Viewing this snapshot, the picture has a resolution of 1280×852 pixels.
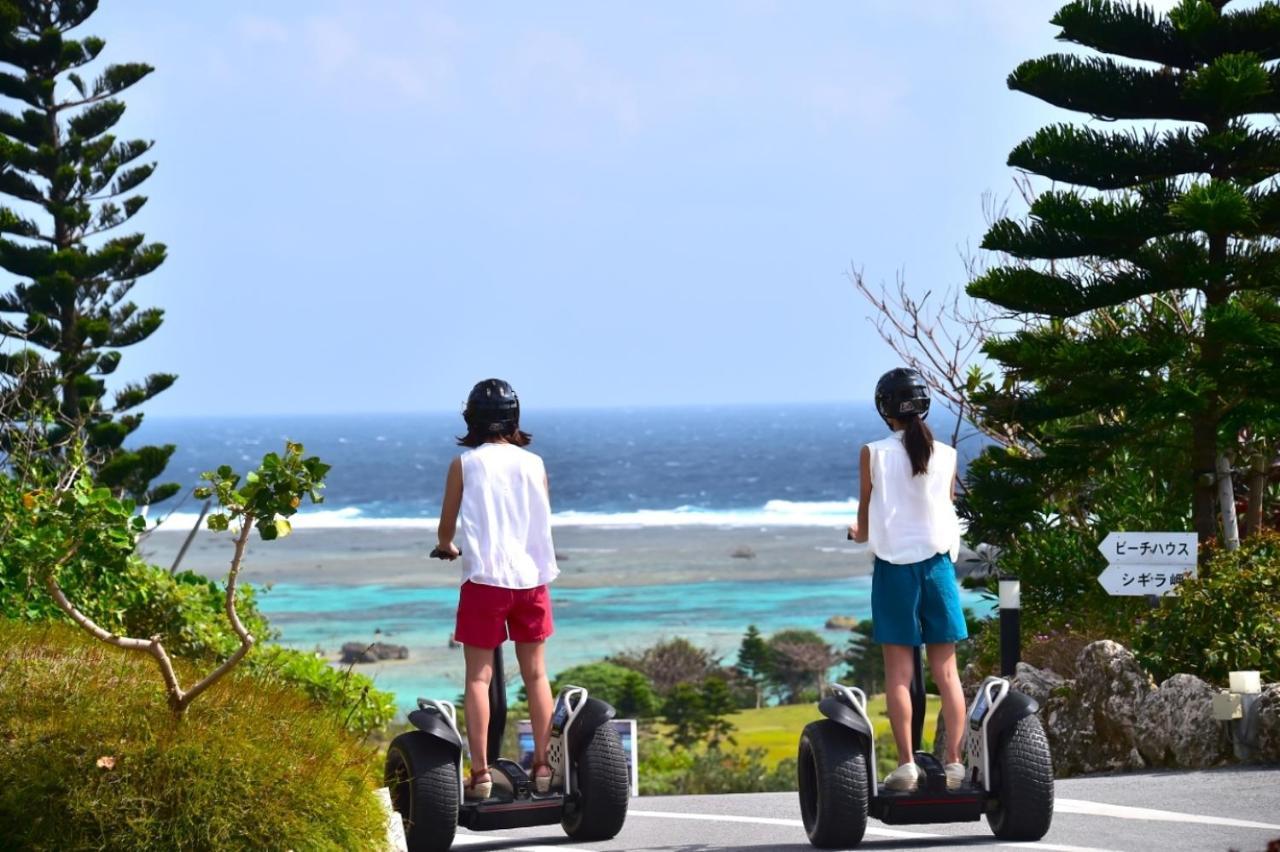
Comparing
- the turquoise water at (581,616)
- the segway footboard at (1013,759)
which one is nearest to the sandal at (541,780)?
the segway footboard at (1013,759)

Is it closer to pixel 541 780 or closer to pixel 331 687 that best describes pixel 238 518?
pixel 541 780

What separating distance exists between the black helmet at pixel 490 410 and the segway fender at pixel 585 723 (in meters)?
1.00

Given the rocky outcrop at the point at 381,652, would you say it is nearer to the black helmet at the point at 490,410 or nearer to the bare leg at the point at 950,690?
the black helmet at the point at 490,410

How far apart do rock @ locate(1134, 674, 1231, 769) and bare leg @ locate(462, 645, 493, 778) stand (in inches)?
165

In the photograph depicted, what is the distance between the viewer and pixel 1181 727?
9.28 m

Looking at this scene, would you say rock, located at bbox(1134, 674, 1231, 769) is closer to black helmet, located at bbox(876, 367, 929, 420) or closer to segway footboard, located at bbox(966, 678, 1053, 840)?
segway footboard, located at bbox(966, 678, 1053, 840)

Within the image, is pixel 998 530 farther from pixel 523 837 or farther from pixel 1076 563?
pixel 523 837

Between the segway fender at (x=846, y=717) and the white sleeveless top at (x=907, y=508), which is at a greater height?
the white sleeveless top at (x=907, y=508)

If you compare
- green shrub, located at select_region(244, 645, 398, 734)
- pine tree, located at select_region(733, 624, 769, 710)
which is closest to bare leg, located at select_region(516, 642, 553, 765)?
green shrub, located at select_region(244, 645, 398, 734)

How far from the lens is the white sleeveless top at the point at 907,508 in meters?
6.55

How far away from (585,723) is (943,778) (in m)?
1.26

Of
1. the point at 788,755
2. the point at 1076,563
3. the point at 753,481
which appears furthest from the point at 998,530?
the point at 753,481

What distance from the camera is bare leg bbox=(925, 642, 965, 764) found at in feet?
21.5

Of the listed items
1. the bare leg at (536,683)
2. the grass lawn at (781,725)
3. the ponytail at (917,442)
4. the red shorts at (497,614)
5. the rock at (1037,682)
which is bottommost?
the grass lawn at (781,725)
